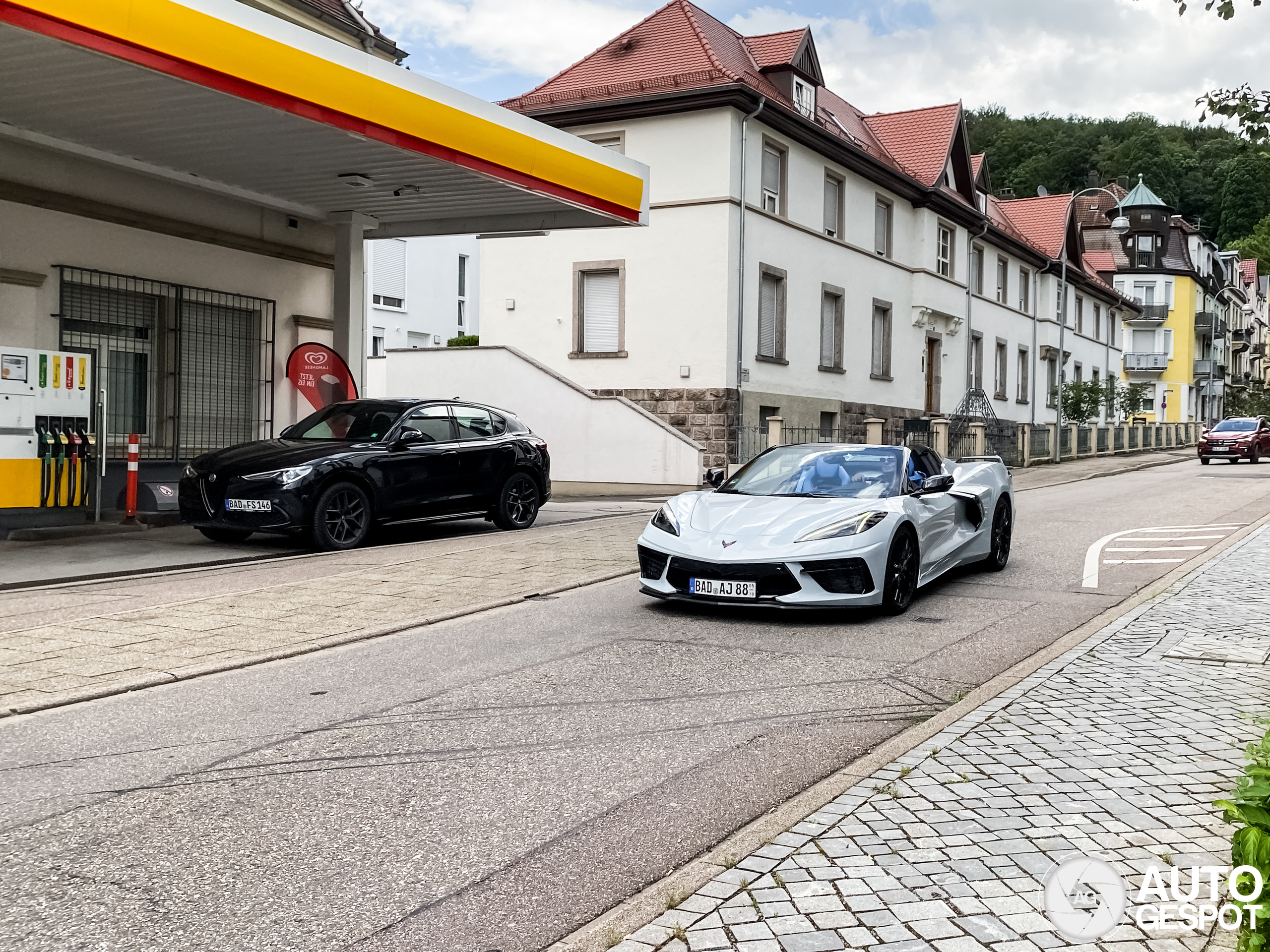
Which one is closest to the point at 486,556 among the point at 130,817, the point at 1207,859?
the point at 130,817

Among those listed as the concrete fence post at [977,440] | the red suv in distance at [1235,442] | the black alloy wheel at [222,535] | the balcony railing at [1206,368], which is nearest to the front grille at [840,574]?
the black alloy wheel at [222,535]

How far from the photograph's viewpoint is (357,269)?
18859 mm

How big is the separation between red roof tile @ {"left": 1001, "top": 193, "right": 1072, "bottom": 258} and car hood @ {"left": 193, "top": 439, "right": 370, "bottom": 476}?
4060cm

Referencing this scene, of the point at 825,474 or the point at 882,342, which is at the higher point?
the point at 882,342

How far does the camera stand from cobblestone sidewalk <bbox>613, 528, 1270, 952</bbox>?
3.49 m

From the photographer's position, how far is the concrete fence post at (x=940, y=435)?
32.8 meters

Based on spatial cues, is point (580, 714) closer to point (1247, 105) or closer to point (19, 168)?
point (1247, 105)

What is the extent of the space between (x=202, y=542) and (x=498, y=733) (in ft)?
29.6

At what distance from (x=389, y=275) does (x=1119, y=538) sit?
124 ft

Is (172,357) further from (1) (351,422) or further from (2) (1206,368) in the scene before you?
(2) (1206,368)

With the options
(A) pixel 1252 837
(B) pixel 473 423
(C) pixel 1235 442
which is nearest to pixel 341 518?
(B) pixel 473 423

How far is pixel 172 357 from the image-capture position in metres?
16.7

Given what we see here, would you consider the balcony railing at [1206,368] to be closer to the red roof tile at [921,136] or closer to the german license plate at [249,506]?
the red roof tile at [921,136]

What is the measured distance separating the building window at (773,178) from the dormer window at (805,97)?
1.88 meters
